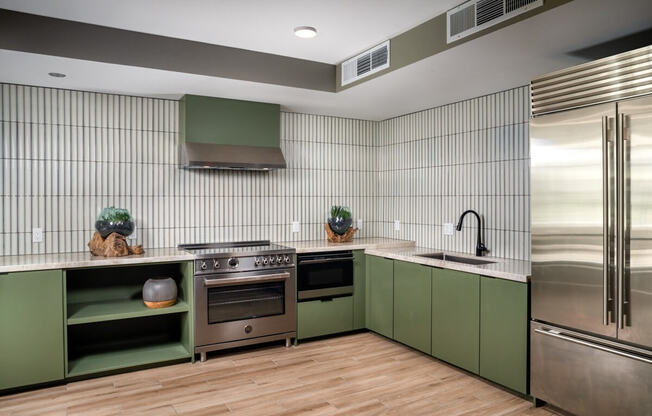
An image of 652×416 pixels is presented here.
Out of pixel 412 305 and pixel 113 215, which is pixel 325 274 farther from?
pixel 113 215

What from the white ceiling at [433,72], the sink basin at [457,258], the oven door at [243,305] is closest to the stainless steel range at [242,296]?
the oven door at [243,305]

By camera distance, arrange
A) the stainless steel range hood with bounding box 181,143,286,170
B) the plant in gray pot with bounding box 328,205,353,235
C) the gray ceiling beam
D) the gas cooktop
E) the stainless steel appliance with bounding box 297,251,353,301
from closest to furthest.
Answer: the gray ceiling beam, the gas cooktop, the stainless steel range hood with bounding box 181,143,286,170, the stainless steel appliance with bounding box 297,251,353,301, the plant in gray pot with bounding box 328,205,353,235

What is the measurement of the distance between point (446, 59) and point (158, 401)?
285 centimetres

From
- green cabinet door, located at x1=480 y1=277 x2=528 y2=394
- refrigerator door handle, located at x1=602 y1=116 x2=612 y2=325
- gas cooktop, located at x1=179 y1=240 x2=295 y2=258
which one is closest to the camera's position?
refrigerator door handle, located at x1=602 y1=116 x2=612 y2=325

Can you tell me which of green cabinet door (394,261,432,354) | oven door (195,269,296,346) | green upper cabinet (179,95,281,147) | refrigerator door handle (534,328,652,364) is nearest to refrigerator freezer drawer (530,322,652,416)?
refrigerator door handle (534,328,652,364)

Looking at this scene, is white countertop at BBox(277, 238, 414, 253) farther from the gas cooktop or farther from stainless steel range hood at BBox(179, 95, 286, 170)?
stainless steel range hood at BBox(179, 95, 286, 170)

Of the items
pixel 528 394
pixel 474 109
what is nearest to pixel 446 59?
pixel 474 109

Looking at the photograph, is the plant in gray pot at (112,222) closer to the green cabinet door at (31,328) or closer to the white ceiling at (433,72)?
the green cabinet door at (31,328)

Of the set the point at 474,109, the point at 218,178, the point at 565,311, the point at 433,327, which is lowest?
the point at 433,327

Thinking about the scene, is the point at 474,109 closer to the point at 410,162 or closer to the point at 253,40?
the point at 410,162

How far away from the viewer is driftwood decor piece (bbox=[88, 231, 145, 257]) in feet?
11.5

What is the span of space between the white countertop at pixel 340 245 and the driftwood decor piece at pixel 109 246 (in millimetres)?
1385

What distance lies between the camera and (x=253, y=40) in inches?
126

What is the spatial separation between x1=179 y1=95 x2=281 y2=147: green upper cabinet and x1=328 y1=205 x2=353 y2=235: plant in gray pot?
34.1 inches
